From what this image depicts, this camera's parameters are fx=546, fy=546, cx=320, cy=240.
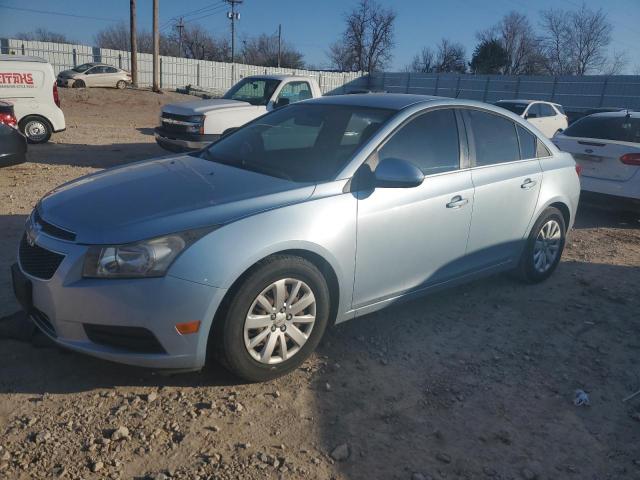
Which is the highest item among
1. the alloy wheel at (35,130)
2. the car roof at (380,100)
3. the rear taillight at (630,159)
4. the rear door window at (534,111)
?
the car roof at (380,100)

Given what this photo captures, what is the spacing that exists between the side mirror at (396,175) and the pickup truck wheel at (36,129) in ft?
36.4

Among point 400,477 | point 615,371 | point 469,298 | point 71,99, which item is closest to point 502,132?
point 469,298

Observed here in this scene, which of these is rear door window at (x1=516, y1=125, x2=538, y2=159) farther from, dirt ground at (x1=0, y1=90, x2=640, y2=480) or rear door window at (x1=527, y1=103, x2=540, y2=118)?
rear door window at (x1=527, y1=103, x2=540, y2=118)

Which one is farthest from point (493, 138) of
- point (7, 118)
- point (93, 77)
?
point (93, 77)

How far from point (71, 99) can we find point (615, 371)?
2473 centimetres

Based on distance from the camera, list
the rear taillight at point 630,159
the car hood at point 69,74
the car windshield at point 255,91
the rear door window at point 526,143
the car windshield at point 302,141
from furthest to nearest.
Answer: the car hood at point 69,74
the car windshield at point 255,91
the rear taillight at point 630,159
the rear door window at point 526,143
the car windshield at point 302,141

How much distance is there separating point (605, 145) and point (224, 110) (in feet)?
19.8

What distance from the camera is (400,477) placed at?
2523 millimetres

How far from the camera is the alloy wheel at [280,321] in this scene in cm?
301

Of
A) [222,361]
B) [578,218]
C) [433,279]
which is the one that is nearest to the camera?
[222,361]

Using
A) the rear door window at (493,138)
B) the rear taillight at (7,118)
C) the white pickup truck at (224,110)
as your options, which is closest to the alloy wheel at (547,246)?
the rear door window at (493,138)

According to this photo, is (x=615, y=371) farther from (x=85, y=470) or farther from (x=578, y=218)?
(x=578, y=218)

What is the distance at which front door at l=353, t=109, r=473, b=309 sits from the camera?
347 centimetres

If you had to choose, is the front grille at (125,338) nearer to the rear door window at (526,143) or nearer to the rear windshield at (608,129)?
the rear door window at (526,143)
